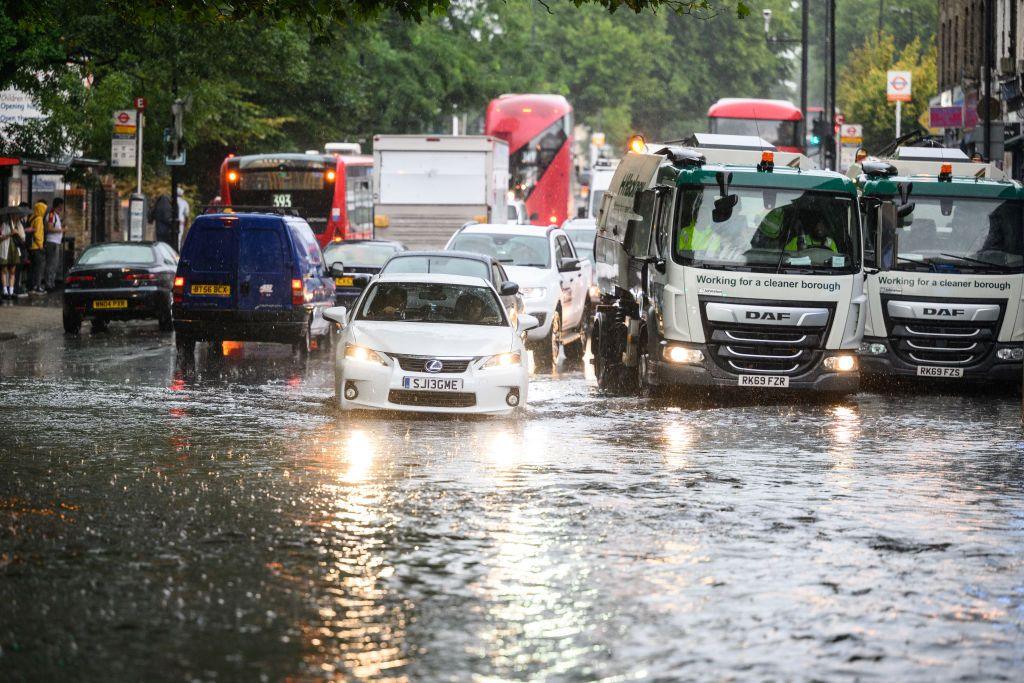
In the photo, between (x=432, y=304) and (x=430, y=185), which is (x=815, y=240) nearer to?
(x=432, y=304)

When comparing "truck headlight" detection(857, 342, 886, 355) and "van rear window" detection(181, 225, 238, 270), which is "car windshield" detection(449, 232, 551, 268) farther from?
"truck headlight" detection(857, 342, 886, 355)

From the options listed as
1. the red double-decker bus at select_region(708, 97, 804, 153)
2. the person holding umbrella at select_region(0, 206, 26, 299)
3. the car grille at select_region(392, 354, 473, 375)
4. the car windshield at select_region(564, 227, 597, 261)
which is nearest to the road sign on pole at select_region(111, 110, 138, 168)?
the person holding umbrella at select_region(0, 206, 26, 299)

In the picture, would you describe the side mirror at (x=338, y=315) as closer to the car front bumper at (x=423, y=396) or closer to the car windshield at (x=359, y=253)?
the car front bumper at (x=423, y=396)

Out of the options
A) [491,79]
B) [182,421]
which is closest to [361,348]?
[182,421]

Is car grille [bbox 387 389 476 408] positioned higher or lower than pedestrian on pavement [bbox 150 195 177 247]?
lower

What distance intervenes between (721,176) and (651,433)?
3.82 m

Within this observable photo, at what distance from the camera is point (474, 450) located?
557 inches


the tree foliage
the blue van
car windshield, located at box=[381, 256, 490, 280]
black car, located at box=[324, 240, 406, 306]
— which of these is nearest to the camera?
car windshield, located at box=[381, 256, 490, 280]

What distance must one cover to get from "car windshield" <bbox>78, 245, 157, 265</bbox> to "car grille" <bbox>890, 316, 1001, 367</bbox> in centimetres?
1330

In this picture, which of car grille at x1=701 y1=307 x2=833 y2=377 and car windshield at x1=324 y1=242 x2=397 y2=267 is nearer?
car grille at x1=701 y1=307 x2=833 y2=377

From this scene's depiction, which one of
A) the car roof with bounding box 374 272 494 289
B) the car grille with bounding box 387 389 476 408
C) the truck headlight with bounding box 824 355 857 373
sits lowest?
the car grille with bounding box 387 389 476 408

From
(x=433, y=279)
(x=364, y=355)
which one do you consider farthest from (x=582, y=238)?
(x=364, y=355)

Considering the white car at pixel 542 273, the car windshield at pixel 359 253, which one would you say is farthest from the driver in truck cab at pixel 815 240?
the car windshield at pixel 359 253

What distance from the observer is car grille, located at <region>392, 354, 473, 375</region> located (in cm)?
1628
